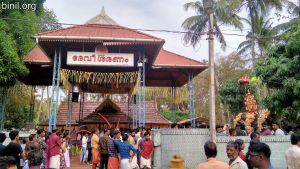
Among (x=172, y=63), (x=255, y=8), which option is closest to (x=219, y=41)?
(x=255, y=8)

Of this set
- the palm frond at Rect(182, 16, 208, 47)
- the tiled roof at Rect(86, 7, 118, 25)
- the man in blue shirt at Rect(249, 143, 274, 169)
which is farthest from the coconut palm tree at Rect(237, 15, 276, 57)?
the man in blue shirt at Rect(249, 143, 274, 169)

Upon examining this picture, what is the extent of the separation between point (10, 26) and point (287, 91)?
1250cm

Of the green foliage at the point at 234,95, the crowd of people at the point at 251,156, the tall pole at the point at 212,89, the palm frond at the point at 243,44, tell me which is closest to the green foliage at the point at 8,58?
the tall pole at the point at 212,89

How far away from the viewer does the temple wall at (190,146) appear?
395 inches

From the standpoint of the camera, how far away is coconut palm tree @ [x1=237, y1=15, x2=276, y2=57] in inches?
1182

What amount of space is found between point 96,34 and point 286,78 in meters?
7.83

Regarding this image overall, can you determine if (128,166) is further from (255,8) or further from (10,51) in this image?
(255,8)

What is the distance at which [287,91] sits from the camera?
496 inches

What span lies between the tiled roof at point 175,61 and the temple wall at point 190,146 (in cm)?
699

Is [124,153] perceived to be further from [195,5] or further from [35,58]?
[195,5]

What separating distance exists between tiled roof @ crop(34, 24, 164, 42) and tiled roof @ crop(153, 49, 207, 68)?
312 centimetres

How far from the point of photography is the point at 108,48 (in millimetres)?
15148

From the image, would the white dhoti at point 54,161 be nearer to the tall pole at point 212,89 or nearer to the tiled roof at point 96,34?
the tall pole at point 212,89

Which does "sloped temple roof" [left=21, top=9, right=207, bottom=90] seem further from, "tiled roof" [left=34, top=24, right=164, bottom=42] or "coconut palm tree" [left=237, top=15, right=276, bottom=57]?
"coconut palm tree" [left=237, top=15, right=276, bottom=57]
